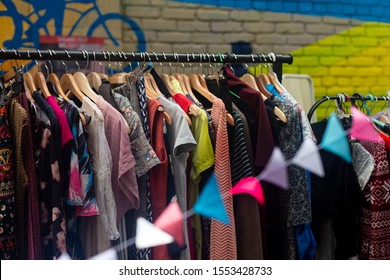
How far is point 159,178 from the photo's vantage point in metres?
1.24

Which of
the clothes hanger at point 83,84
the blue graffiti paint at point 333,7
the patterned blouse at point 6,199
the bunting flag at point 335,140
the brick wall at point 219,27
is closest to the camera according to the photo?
the patterned blouse at point 6,199

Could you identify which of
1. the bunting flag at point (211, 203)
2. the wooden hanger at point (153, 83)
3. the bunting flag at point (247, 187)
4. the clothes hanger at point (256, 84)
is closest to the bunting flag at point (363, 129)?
the clothes hanger at point (256, 84)

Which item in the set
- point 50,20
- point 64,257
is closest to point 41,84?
point 64,257

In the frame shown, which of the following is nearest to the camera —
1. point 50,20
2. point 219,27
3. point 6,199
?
point 6,199

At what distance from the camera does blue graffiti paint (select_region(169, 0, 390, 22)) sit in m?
2.51

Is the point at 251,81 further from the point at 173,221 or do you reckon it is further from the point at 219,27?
the point at 219,27

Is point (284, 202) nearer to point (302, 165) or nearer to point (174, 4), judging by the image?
point (302, 165)

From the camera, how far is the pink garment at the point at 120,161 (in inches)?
46.8

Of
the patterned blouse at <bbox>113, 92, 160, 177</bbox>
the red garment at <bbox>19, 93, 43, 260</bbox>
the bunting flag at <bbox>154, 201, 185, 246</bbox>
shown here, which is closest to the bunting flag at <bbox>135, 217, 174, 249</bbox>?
the bunting flag at <bbox>154, 201, 185, 246</bbox>

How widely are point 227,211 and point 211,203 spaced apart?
5 centimetres

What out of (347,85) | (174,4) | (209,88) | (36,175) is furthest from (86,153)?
(347,85)

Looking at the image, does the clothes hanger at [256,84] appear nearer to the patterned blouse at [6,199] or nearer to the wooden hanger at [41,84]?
the wooden hanger at [41,84]

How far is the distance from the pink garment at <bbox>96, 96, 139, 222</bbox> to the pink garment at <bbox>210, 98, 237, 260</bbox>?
A: 0.21 meters

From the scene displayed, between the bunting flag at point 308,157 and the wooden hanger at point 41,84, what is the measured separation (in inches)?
25.5
